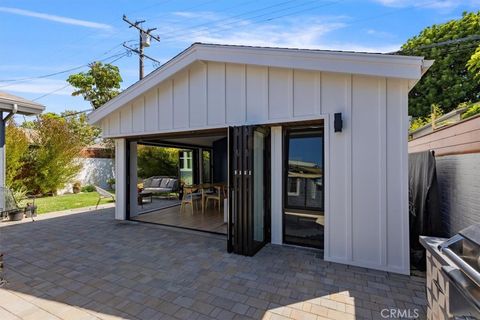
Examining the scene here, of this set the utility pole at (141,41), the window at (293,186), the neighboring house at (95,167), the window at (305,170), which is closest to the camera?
the window at (305,170)

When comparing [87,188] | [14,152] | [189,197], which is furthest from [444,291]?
[87,188]

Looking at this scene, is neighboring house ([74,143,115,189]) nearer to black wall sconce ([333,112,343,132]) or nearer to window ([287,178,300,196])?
window ([287,178,300,196])

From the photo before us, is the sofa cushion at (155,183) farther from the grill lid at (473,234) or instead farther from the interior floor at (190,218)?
the grill lid at (473,234)

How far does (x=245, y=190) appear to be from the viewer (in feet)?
13.7

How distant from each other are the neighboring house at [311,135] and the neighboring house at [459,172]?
0.70m

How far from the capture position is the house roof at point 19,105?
634cm

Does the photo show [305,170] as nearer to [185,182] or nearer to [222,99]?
[222,99]

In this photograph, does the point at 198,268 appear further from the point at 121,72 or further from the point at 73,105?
the point at 73,105

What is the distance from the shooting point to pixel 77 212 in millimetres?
7996

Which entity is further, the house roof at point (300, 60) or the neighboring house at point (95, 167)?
the neighboring house at point (95, 167)

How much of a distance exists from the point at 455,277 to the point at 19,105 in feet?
30.5

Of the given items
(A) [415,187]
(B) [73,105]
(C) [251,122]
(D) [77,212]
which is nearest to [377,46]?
(A) [415,187]

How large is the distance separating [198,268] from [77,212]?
6474mm

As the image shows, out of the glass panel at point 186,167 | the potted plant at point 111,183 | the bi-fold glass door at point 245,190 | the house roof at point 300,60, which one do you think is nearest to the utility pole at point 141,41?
the glass panel at point 186,167
